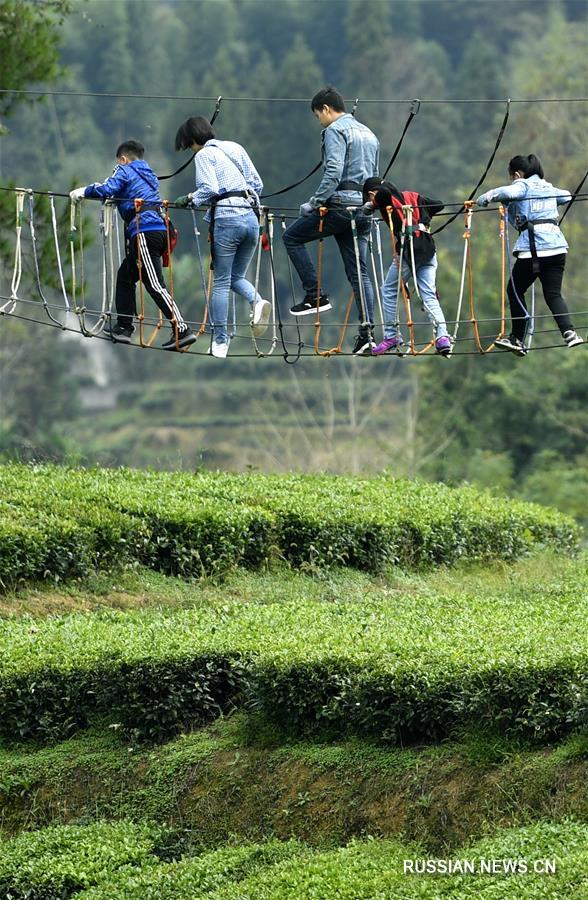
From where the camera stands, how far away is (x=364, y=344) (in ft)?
33.6

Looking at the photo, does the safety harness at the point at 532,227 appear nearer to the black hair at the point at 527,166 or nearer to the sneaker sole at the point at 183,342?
the black hair at the point at 527,166

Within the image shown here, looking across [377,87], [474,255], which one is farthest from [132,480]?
[377,87]

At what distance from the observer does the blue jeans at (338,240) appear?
10344 millimetres

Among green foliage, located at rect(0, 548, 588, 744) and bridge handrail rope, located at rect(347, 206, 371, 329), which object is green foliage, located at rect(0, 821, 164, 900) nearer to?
green foliage, located at rect(0, 548, 588, 744)

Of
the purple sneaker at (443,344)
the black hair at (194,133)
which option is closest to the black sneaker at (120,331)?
the black hair at (194,133)

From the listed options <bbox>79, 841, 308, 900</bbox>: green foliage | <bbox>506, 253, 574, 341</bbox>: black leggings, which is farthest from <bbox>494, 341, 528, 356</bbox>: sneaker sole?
<bbox>79, 841, 308, 900</bbox>: green foliage

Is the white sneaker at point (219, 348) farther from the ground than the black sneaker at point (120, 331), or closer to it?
closer to it

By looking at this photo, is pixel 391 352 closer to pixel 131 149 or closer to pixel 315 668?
pixel 131 149

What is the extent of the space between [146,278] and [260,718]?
3.27m

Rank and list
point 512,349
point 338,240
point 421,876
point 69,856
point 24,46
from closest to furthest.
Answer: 1. point 421,876
2. point 69,856
3. point 512,349
4. point 338,240
5. point 24,46

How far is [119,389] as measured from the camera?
1976 inches

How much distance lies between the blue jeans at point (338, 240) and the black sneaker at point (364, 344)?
0.40ft

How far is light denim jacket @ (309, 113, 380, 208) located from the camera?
33.1ft

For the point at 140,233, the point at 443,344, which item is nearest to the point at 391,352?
the point at 443,344
